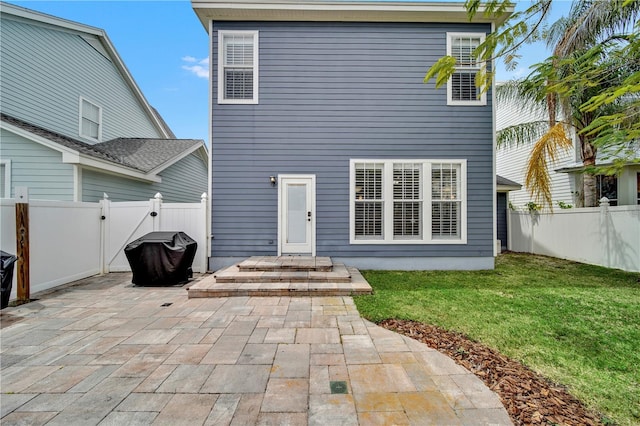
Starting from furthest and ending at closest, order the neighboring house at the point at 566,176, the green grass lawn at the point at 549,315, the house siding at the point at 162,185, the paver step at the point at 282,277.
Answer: the neighboring house at the point at 566,176, the house siding at the point at 162,185, the paver step at the point at 282,277, the green grass lawn at the point at 549,315

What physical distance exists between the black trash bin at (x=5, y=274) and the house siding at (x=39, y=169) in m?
3.14

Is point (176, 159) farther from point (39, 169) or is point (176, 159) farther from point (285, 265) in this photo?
point (285, 265)

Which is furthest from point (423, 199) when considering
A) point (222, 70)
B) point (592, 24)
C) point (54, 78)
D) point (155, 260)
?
point (54, 78)

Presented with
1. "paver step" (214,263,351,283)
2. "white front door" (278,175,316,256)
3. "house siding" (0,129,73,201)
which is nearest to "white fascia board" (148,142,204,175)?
"house siding" (0,129,73,201)

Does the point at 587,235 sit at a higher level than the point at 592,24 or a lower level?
lower

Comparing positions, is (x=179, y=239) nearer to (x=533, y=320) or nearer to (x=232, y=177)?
(x=232, y=177)

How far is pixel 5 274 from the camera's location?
3.78 metres

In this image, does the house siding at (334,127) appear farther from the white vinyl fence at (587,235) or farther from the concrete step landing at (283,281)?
the white vinyl fence at (587,235)

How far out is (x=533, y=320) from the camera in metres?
3.59

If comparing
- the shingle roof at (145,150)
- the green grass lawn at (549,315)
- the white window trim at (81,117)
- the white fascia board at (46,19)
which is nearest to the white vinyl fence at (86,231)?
the shingle roof at (145,150)

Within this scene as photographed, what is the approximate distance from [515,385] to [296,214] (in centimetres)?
501

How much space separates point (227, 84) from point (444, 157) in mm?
5334

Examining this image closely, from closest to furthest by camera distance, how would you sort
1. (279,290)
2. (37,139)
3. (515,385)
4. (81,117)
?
(515,385) < (279,290) < (37,139) < (81,117)

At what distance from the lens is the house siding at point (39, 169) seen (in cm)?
646
